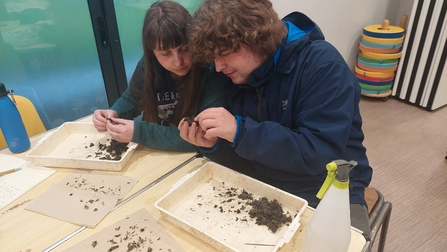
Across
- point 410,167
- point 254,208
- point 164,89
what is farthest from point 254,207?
point 410,167

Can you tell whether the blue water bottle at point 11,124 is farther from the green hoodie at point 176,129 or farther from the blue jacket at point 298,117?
the blue jacket at point 298,117

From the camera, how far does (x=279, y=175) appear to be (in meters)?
1.13

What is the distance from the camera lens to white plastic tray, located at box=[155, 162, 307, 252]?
0.84 meters

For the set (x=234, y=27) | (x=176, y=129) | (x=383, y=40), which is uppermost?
(x=234, y=27)

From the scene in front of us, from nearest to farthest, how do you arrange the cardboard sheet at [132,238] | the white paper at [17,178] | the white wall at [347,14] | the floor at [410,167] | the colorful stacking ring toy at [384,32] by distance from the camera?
the cardboard sheet at [132,238]
the white paper at [17,178]
the floor at [410,167]
the white wall at [347,14]
the colorful stacking ring toy at [384,32]

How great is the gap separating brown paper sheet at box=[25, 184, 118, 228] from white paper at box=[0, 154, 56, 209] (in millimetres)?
83

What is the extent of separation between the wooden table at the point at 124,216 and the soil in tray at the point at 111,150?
0.05 meters

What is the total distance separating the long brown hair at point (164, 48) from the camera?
113 centimetres

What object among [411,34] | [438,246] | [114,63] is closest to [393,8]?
[411,34]

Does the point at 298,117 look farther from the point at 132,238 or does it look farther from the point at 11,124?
the point at 11,124

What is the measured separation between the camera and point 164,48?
1.16 metres

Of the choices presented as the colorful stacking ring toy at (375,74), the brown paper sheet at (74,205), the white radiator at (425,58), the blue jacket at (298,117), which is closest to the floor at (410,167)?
the white radiator at (425,58)

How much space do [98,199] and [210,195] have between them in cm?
35

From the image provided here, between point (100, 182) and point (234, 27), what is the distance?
0.67 meters
